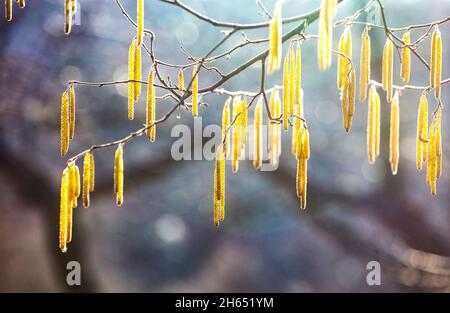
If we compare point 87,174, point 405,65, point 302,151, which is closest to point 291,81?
point 302,151

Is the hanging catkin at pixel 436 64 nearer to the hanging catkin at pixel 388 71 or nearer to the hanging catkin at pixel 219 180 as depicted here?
the hanging catkin at pixel 388 71

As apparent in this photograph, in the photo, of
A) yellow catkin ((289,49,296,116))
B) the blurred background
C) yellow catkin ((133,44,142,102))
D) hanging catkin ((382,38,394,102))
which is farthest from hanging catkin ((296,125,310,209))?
the blurred background

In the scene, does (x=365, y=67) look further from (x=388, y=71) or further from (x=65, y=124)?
(x=65, y=124)

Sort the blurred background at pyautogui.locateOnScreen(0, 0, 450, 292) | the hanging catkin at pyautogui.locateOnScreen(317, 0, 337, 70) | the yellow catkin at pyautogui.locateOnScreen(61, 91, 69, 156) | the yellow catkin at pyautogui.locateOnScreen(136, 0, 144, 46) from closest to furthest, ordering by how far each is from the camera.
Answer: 1. the hanging catkin at pyautogui.locateOnScreen(317, 0, 337, 70)
2. the yellow catkin at pyautogui.locateOnScreen(136, 0, 144, 46)
3. the yellow catkin at pyautogui.locateOnScreen(61, 91, 69, 156)
4. the blurred background at pyautogui.locateOnScreen(0, 0, 450, 292)

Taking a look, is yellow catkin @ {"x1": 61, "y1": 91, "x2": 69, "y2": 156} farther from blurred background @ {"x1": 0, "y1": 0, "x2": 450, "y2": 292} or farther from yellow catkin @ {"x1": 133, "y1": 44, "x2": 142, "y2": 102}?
blurred background @ {"x1": 0, "y1": 0, "x2": 450, "y2": 292}

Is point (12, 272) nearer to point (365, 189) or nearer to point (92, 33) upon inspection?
point (92, 33)

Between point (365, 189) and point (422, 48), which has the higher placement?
point (422, 48)

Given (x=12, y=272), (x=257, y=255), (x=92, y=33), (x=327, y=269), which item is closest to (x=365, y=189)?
(x=327, y=269)

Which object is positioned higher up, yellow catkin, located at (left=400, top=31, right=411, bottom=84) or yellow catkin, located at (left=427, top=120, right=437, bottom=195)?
yellow catkin, located at (left=400, top=31, right=411, bottom=84)

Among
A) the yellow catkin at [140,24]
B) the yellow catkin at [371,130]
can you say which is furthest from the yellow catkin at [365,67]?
the yellow catkin at [140,24]
